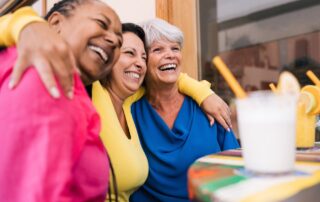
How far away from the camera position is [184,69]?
1.95 metres

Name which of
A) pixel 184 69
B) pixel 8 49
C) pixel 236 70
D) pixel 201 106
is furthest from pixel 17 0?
pixel 8 49

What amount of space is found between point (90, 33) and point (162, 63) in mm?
552

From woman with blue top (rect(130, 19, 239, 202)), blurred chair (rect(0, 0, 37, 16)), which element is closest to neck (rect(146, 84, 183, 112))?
woman with blue top (rect(130, 19, 239, 202))

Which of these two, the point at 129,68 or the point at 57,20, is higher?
the point at 57,20

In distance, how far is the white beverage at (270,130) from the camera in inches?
21.0

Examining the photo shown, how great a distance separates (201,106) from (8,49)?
80 centimetres

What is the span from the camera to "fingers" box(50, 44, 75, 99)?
22.6 inches

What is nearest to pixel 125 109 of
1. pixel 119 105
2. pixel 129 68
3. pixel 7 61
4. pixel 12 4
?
pixel 119 105

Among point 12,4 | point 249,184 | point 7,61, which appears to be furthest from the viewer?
point 12,4

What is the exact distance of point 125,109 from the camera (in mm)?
1229

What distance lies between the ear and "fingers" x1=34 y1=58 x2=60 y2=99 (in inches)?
11.1

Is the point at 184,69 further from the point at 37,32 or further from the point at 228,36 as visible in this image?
the point at 37,32

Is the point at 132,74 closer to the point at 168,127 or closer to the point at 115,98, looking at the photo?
the point at 115,98

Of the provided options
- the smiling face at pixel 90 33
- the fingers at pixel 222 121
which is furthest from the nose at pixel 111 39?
the fingers at pixel 222 121
